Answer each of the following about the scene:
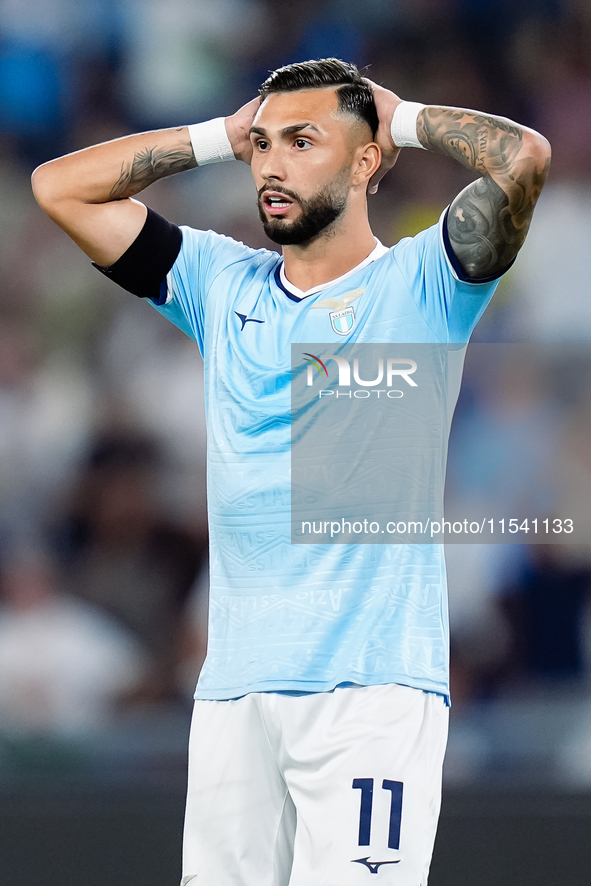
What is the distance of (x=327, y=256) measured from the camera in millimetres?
2240

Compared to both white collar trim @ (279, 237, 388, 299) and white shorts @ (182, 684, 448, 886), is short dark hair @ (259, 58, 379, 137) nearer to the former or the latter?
white collar trim @ (279, 237, 388, 299)

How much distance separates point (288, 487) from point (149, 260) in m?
0.69

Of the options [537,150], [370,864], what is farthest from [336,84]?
[370,864]

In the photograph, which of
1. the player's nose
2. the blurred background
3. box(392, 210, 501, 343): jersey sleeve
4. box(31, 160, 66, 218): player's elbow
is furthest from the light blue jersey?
the blurred background

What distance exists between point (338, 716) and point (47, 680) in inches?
80.2

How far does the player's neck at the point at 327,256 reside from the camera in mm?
2230

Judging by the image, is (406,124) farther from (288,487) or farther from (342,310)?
(288,487)

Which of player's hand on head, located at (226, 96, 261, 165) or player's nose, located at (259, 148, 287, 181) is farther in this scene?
player's hand on head, located at (226, 96, 261, 165)

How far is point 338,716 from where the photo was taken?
1.93 metres

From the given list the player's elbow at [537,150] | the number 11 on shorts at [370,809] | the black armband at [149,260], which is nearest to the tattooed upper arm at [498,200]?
the player's elbow at [537,150]

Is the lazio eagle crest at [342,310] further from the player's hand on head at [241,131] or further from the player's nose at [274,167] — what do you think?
the player's hand on head at [241,131]

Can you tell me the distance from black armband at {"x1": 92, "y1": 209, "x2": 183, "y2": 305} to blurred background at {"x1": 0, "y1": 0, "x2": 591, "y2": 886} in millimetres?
1661

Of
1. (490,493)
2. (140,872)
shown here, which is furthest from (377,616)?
(490,493)

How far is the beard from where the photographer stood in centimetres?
218
